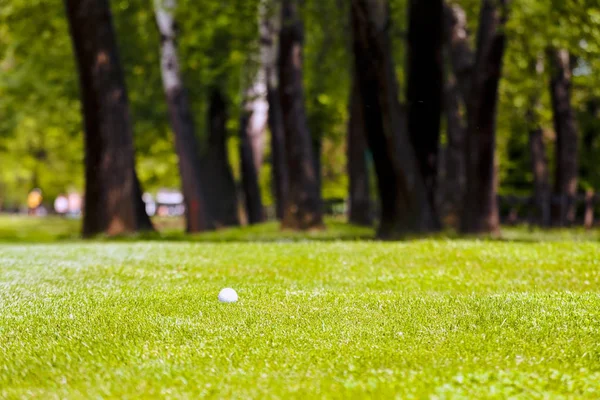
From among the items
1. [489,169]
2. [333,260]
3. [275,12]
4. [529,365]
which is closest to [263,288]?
[333,260]

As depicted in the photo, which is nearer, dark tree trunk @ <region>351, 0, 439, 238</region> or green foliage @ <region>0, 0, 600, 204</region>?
dark tree trunk @ <region>351, 0, 439, 238</region>

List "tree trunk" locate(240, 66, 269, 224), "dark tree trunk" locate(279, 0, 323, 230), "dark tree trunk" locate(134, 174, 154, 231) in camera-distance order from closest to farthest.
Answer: "dark tree trunk" locate(279, 0, 323, 230) < "dark tree trunk" locate(134, 174, 154, 231) < "tree trunk" locate(240, 66, 269, 224)

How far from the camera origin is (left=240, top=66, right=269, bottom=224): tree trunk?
3188cm

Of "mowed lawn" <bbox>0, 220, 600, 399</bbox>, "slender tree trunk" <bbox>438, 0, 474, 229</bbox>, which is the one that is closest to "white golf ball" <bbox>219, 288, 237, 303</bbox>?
"mowed lawn" <bbox>0, 220, 600, 399</bbox>

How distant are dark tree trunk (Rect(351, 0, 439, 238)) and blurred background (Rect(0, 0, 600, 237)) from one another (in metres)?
0.03

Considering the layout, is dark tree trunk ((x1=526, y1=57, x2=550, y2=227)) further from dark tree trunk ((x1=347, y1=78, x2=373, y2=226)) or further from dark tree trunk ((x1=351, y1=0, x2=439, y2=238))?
dark tree trunk ((x1=351, y1=0, x2=439, y2=238))

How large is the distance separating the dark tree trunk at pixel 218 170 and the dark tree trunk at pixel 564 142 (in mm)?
11598

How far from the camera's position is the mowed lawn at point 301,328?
275 inches

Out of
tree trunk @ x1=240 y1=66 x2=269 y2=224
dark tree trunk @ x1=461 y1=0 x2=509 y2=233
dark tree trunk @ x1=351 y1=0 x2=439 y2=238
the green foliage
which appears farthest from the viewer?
tree trunk @ x1=240 y1=66 x2=269 y2=224

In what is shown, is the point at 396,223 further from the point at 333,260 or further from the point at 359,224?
the point at 359,224

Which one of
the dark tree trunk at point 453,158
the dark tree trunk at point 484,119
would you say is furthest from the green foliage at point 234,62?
the dark tree trunk at point 453,158

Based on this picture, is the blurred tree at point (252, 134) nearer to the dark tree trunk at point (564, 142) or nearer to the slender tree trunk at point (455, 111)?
the slender tree trunk at point (455, 111)

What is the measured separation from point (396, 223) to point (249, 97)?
13353 mm

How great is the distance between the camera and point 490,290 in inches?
439
